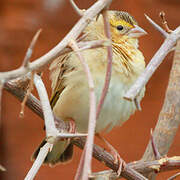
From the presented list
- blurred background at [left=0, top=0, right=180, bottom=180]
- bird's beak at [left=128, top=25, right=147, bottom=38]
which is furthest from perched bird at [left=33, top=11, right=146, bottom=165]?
blurred background at [left=0, top=0, right=180, bottom=180]

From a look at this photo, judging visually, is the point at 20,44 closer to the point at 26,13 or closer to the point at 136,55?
the point at 26,13

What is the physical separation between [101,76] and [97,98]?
12cm

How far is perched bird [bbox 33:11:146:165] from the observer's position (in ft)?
7.30

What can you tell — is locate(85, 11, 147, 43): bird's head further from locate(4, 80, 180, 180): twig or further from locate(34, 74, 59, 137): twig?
locate(34, 74, 59, 137): twig

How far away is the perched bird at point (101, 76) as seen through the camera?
2.22m

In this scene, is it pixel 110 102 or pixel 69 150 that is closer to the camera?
pixel 110 102

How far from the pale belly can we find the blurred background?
7.36 ft

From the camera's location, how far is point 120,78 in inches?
88.4

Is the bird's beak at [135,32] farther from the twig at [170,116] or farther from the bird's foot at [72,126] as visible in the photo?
the bird's foot at [72,126]

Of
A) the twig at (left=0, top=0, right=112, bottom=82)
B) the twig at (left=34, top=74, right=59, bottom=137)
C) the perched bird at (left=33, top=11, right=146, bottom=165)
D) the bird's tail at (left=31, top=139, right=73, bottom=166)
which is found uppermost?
the twig at (left=0, top=0, right=112, bottom=82)

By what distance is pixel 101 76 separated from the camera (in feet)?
7.14

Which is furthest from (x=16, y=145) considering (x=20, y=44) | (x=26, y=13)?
(x=26, y=13)

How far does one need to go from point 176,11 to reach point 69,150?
8.29 feet

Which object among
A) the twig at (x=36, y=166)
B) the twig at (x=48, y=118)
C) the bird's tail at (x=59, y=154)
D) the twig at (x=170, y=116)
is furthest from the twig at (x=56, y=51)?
the bird's tail at (x=59, y=154)
